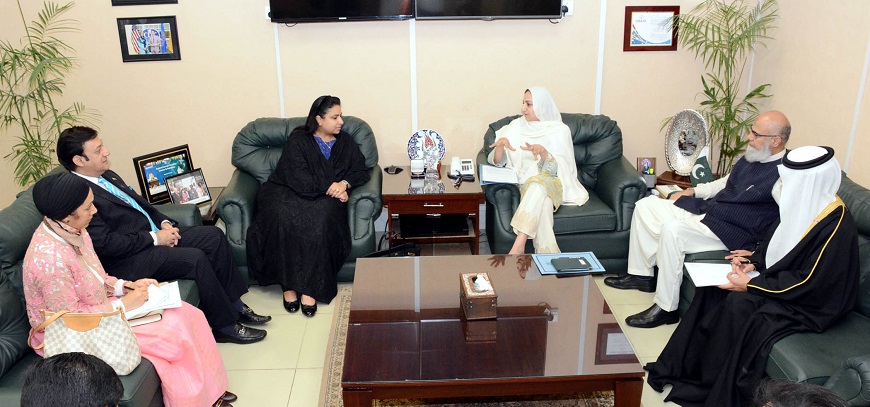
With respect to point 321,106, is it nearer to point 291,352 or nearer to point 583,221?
point 291,352

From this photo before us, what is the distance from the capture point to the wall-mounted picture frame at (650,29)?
464cm

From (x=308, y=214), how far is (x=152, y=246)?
0.91 m

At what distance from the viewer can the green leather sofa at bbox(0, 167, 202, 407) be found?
2402mm

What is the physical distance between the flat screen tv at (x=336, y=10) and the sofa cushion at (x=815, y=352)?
10.4 feet

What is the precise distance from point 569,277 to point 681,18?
251 centimetres

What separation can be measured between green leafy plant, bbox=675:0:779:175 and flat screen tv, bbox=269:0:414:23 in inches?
81.3

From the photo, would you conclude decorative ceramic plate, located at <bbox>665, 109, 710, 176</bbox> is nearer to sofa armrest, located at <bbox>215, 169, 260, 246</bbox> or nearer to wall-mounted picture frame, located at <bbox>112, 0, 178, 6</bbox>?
sofa armrest, located at <bbox>215, 169, 260, 246</bbox>

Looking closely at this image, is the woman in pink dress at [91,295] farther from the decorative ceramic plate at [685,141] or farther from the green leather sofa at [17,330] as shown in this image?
the decorative ceramic plate at [685,141]

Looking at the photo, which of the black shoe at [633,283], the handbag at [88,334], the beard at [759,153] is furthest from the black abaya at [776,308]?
the handbag at [88,334]

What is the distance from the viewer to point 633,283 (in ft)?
13.1

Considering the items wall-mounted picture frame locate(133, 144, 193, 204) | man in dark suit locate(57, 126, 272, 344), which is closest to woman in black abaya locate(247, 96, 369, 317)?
man in dark suit locate(57, 126, 272, 344)

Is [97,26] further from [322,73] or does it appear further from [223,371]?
[223,371]

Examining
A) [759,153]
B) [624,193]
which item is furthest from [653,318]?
[759,153]

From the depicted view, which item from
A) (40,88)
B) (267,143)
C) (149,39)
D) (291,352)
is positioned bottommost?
(291,352)
